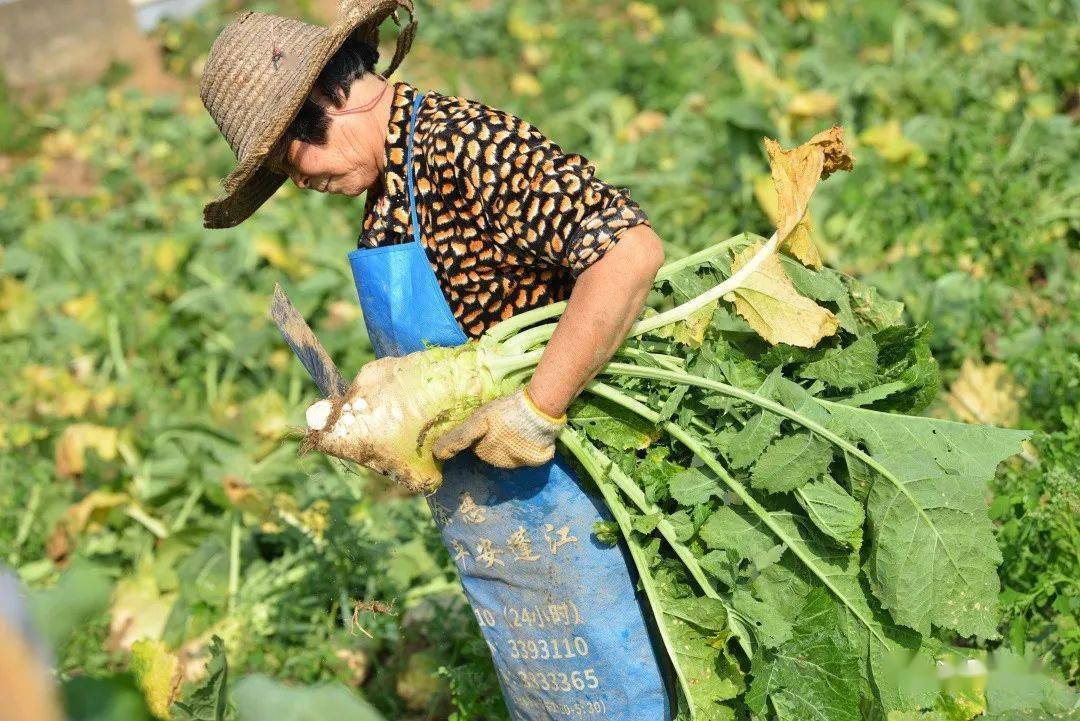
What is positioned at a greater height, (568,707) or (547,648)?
(547,648)

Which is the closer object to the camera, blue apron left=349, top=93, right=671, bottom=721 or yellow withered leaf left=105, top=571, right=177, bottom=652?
blue apron left=349, top=93, right=671, bottom=721

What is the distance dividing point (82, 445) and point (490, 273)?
106 inches

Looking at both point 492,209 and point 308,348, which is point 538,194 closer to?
point 492,209

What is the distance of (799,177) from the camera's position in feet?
7.22

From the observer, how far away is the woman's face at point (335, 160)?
2.24m

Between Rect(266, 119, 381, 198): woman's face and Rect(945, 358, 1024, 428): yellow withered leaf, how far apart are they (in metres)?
2.13

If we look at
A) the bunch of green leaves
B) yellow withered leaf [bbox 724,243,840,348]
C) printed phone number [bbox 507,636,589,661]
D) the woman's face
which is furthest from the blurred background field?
yellow withered leaf [bbox 724,243,840,348]

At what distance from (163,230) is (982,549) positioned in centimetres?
576

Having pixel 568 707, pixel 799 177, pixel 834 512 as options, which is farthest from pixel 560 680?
pixel 799 177

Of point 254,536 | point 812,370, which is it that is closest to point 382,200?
point 812,370

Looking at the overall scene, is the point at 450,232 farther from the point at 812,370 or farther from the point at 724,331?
the point at 812,370

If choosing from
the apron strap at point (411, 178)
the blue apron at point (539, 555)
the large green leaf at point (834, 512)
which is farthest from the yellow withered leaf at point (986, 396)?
the apron strap at point (411, 178)

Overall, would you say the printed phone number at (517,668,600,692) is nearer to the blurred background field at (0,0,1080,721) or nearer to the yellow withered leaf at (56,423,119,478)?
the blurred background field at (0,0,1080,721)

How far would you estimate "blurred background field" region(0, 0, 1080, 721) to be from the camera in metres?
3.22
